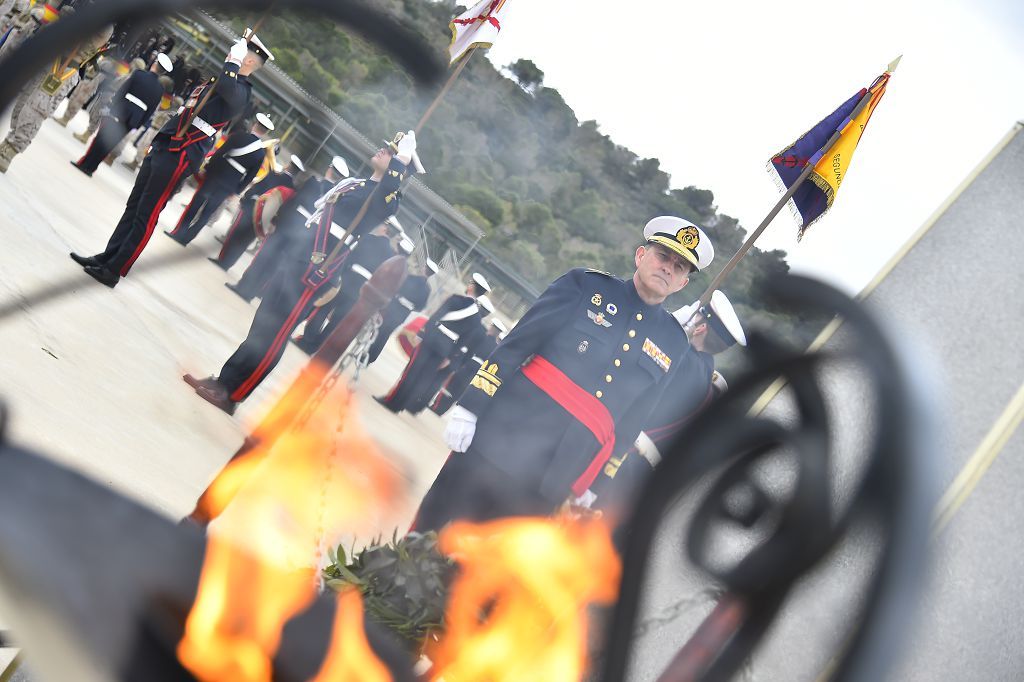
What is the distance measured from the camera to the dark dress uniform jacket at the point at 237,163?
10.9 metres

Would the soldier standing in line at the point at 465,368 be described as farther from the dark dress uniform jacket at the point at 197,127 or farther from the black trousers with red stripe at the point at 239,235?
the dark dress uniform jacket at the point at 197,127

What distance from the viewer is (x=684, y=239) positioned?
383cm

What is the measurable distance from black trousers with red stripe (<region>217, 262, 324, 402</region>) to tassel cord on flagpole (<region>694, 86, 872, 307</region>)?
285cm

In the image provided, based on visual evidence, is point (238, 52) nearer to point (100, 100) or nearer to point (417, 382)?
point (417, 382)

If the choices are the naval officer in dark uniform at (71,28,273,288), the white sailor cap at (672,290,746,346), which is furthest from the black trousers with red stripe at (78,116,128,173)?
the white sailor cap at (672,290,746,346)

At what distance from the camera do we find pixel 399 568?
107 inches

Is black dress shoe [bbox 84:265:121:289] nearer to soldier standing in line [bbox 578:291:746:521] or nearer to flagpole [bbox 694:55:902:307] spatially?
soldier standing in line [bbox 578:291:746:521]

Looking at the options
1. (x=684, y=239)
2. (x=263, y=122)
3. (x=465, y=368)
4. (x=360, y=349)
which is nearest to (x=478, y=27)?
(x=684, y=239)

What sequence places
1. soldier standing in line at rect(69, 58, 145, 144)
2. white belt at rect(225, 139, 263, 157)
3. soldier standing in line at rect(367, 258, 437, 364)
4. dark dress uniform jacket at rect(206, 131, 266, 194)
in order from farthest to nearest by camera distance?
1. soldier standing in line at rect(69, 58, 145, 144)
2. soldier standing in line at rect(367, 258, 437, 364)
3. white belt at rect(225, 139, 263, 157)
4. dark dress uniform jacket at rect(206, 131, 266, 194)

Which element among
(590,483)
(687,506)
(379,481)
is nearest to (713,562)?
(687,506)

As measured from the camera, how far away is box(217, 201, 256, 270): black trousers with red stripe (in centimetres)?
1289

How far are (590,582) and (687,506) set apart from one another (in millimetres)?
536

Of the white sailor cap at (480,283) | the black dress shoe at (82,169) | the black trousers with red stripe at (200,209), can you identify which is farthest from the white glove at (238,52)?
the white sailor cap at (480,283)

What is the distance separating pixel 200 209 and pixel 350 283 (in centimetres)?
296
